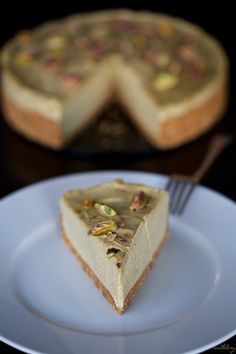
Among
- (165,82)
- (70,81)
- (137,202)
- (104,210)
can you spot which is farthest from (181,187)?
(70,81)

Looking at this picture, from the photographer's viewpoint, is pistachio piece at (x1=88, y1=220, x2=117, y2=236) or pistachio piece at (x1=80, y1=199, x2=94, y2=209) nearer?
pistachio piece at (x1=88, y1=220, x2=117, y2=236)

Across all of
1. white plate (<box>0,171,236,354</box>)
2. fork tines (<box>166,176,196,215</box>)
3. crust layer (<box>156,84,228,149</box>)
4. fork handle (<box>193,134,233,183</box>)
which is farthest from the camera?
crust layer (<box>156,84,228,149</box>)

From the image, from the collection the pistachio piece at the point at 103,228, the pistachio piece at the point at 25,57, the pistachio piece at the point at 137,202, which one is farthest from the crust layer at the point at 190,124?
the pistachio piece at the point at 103,228

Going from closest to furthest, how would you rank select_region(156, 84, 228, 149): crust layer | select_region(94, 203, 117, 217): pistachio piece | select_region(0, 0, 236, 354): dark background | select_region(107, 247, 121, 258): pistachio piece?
select_region(107, 247, 121, 258): pistachio piece < select_region(94, 203, 117, 217): pistachio piece < select_region(0, 0, 236, 354): dark background < select_region(156, 84, 228, 149): crust layer

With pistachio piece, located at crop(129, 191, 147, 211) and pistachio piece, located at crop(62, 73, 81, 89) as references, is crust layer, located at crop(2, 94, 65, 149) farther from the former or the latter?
pistachio piece, located at crop(129, 191, 147, 211)

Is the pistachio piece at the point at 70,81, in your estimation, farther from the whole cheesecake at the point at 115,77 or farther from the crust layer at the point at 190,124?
the crust layer at the point at 190,124

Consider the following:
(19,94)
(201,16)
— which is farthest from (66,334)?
(201,16)

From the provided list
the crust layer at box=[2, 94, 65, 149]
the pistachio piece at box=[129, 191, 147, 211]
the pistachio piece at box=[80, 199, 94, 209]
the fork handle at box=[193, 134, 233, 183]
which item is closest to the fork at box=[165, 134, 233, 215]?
the fork handle at box=[193, 134, 233, 183]

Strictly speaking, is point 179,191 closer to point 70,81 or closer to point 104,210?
point 104,210

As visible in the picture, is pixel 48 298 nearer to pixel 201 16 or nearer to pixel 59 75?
pixel 59 75
